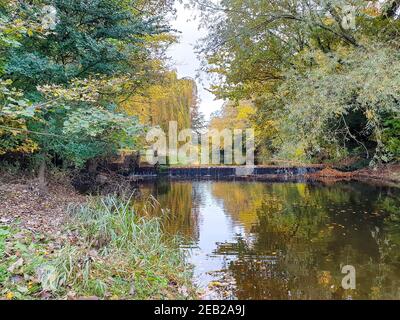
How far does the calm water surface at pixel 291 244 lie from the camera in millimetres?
4078

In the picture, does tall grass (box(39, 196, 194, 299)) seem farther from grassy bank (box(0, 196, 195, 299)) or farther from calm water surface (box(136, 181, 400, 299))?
calm water surface (box(136, 181, 400, 299))

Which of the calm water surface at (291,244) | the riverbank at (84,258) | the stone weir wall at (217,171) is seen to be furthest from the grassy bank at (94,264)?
the stone weir wall at (217,171)

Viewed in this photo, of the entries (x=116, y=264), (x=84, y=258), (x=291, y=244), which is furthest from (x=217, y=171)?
(x=84, y=258)

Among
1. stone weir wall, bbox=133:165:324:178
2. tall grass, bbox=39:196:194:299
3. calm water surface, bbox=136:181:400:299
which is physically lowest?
calm water surface, bbox=136:181:400:299

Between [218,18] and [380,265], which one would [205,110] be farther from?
[380,265]

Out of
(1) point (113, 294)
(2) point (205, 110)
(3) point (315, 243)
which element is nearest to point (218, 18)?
(3) point (315, 243)

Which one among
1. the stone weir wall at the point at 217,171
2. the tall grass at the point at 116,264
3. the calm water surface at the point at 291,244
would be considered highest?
the stone weir wall at the point at 217,171

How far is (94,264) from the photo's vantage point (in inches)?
134

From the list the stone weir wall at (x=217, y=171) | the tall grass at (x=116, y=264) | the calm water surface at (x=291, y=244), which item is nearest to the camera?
the tall grass at (x=116, y=264)

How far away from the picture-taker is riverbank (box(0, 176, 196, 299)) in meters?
2.93

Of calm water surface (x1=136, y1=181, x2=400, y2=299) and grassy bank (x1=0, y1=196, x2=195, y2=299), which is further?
calm water surface (x1=136, y1=181, x2=400, y2=299)

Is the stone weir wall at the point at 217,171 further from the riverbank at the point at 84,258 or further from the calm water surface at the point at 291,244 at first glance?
the riverbank at the point at 84,258

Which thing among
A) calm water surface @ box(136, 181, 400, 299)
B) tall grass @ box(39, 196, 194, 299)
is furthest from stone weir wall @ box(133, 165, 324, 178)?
tall grass @ box(39, 196, 194, 299)

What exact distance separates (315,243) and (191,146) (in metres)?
20.2
